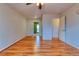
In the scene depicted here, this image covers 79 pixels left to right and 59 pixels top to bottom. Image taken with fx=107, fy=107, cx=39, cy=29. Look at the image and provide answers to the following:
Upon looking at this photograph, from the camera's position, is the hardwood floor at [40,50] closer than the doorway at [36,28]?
Yes

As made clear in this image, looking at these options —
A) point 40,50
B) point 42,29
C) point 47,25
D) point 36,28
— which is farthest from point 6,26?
Answer: point 36,28

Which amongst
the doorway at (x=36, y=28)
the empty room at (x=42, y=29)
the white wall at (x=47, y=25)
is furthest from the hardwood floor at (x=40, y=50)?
the doorway at (x=36, y=28)

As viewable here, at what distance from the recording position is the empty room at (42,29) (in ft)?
14.4

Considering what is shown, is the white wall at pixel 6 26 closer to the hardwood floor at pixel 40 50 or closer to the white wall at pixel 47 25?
the hardwood floor at pixel 40 50

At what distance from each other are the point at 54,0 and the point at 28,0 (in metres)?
0.22

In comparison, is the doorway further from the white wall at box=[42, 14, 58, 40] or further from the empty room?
the white wall at box=[42, 14, 58, 40]

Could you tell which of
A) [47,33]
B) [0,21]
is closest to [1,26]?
[0,21]

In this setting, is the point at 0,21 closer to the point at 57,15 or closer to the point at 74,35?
the point at 74,35

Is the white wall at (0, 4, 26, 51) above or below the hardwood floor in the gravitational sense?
above

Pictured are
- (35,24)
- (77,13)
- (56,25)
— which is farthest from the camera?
(35,24)

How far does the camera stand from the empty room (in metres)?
4.38

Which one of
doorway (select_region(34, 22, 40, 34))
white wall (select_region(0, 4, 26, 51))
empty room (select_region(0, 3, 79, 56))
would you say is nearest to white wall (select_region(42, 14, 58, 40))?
empty room (select_region(0, 3, 79, 56))

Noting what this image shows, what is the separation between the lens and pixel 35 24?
46.7 feet

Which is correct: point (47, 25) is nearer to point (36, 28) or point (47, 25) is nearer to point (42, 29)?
point (42, 29)
